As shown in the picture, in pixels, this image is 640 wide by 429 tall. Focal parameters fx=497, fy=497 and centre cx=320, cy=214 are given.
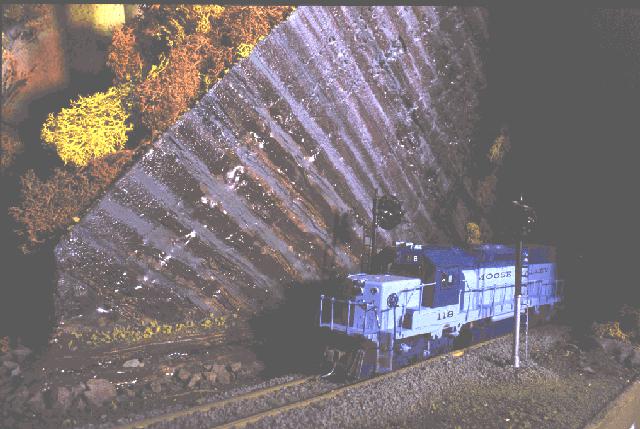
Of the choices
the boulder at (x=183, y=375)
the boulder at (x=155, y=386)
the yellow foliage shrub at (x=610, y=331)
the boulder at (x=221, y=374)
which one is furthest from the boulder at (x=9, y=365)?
the yellow foliage shrub at (x=610, y=331)

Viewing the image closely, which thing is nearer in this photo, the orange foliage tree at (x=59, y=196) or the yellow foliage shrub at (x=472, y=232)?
the orange foliage tree at (x=59, y=196)

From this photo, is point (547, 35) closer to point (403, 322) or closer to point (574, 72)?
point (574, 72)

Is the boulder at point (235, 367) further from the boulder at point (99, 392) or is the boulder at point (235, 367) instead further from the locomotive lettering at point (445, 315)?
the locomotive lettering at point (445, 315)

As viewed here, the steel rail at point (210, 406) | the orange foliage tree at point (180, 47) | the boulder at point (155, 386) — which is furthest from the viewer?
the orange foliage tree at point (180, 47)

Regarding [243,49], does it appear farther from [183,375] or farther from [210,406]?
[210,406]

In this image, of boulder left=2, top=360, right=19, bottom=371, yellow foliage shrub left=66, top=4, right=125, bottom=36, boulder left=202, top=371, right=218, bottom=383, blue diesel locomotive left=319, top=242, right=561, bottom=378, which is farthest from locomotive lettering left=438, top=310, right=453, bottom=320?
yellow foliage shrub left=66, top=4, right=125, bottom=36
